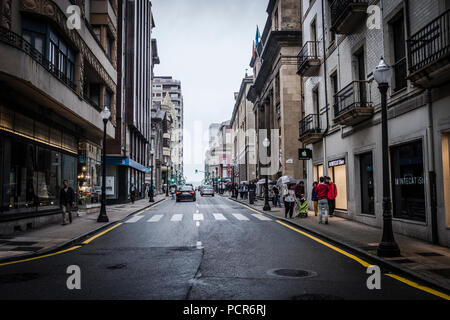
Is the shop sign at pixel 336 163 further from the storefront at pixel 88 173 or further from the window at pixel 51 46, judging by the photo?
the storefront at pixel 88 173

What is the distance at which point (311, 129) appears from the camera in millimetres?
21250

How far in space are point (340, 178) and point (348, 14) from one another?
306 inches

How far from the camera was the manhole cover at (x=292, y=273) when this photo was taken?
6805 millimetres

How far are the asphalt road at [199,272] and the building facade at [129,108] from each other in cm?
2613

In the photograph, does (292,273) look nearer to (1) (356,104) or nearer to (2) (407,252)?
(2) (407,252)

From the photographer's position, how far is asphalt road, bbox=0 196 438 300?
5.63 metres

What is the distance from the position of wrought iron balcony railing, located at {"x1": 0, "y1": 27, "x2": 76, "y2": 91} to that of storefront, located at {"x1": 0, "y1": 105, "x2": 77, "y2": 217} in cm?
205

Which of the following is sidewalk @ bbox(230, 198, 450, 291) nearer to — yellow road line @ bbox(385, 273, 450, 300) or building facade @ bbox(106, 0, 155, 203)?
yellow road line @ bbox(385, 273, 450, 300)

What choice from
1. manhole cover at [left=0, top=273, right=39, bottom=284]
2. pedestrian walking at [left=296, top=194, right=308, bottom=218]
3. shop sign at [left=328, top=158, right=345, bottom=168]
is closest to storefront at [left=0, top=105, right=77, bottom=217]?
manhole cover at [left=0, top=273, right=39, bottom=284]

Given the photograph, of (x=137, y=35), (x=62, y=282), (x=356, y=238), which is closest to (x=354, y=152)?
(x=356, y=238)

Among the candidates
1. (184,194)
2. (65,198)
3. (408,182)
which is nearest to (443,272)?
(408,182)

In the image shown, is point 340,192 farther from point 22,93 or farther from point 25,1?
point 25,1

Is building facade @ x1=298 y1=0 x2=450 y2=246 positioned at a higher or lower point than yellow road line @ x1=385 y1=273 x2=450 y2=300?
higher
